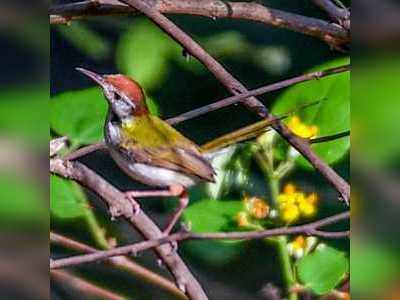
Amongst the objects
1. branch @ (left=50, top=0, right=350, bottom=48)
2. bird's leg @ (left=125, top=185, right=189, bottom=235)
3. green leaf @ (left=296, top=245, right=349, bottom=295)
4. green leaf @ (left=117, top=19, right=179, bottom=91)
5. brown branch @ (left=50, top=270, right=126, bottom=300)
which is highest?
branch @ (left=50, top=0, right=350, bottom=48)

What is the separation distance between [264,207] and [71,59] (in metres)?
0.59

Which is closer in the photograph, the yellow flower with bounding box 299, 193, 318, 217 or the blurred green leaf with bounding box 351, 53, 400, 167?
the blurred green leaf with bounding box 351, 53, 400, 167

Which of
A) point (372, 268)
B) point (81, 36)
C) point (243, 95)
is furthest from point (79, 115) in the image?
point (372, 268)

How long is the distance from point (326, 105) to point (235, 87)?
22cm

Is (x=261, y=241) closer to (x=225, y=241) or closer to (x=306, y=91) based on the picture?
(x=225, y=241)

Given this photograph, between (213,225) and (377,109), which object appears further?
(213,225)

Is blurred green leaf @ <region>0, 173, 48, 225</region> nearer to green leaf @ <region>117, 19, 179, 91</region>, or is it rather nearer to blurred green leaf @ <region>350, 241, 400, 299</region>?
green leaf @ <region>117, 19, 179, 91</region>

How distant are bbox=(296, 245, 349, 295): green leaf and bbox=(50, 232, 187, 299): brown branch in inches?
11.9

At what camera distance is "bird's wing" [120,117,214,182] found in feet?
9.27

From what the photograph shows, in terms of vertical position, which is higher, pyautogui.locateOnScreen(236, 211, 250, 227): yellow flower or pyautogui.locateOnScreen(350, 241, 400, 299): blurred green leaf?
pyautogui.locateOnScreen(236, 211, 250, 227): yellow flower

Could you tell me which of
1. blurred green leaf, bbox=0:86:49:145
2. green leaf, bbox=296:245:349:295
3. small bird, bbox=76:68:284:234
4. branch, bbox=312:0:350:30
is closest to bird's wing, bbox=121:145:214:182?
small bird, bbox=76:68:284:234

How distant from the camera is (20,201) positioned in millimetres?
2871

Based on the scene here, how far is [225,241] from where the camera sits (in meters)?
2.91

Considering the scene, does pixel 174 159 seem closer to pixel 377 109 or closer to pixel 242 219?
→ pixel 242 219
